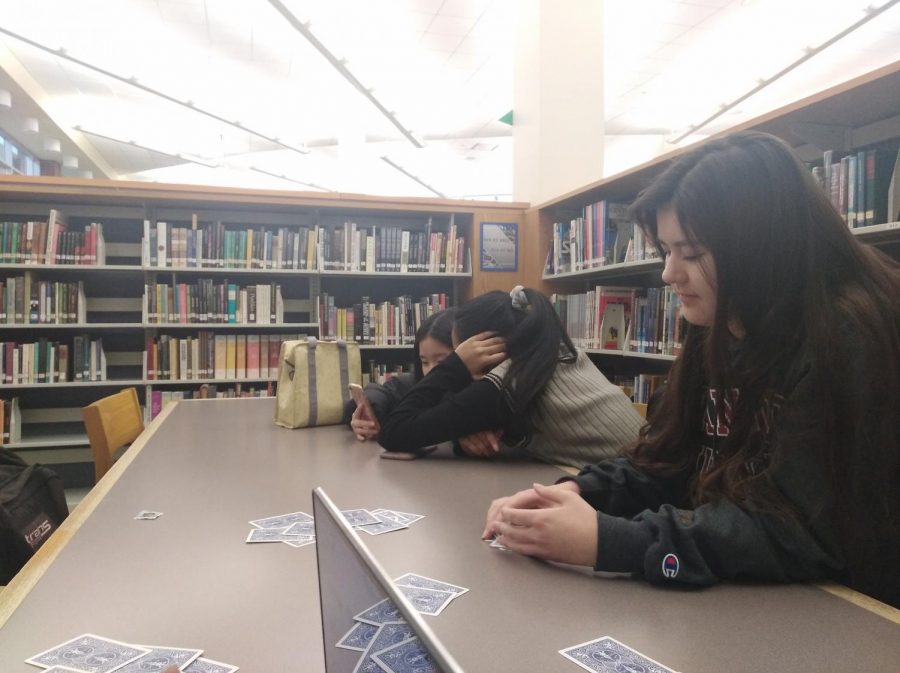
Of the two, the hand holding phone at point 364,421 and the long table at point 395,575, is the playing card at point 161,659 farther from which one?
the hand holding phone at point 364,421

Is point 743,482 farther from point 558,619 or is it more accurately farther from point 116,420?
point 116,420

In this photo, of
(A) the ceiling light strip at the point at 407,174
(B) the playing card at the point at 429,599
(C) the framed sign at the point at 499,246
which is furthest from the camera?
(A) the ceiling light strip at the point at 407,174

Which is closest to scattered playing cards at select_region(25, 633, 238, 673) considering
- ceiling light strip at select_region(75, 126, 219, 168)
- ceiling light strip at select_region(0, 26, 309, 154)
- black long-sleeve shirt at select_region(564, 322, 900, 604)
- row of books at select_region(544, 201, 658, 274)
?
black long-sleeve shirt at select_region(564, 322, 900, 604)

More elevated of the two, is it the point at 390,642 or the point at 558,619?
the point at 390,642

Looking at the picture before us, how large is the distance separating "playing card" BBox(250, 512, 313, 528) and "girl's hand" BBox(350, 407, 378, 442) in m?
0.67

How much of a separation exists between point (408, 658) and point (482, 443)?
1152 millimetres

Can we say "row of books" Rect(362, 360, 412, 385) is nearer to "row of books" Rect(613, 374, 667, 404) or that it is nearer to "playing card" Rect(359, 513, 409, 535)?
"row of books" Rect(613, 374, 667, 404)

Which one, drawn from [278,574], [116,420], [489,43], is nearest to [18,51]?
[489,43]

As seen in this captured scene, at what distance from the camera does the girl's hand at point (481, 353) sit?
1520mm

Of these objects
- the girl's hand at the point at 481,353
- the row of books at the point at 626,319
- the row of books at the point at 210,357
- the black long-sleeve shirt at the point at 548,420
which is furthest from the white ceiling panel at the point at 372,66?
the black long-sleeve shirt at the point at 548,420

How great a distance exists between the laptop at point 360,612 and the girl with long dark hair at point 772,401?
0.38 meters

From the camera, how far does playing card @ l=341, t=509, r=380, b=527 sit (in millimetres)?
982

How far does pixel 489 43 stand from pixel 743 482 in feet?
18.1

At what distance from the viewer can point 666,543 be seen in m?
0.74
